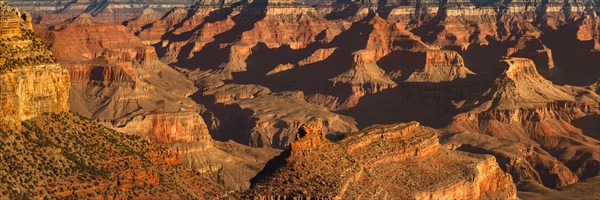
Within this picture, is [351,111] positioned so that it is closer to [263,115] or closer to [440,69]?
[263,115]

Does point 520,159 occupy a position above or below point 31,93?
below

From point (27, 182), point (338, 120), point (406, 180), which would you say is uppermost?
point (27, 182)

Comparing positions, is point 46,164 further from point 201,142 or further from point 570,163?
point 570,163

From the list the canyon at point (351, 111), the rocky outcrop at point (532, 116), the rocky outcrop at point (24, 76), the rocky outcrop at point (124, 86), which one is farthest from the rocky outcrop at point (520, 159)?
the rocky outcrop at point (24, 76)

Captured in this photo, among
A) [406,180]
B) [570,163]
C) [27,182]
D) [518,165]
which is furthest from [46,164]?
[570,163]

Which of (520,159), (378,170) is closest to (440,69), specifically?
(520,159)

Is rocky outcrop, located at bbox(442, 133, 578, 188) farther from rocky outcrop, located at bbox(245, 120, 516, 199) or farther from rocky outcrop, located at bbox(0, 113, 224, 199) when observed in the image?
rocky outcrop, located at bbox(0, 113, 224, 199)
